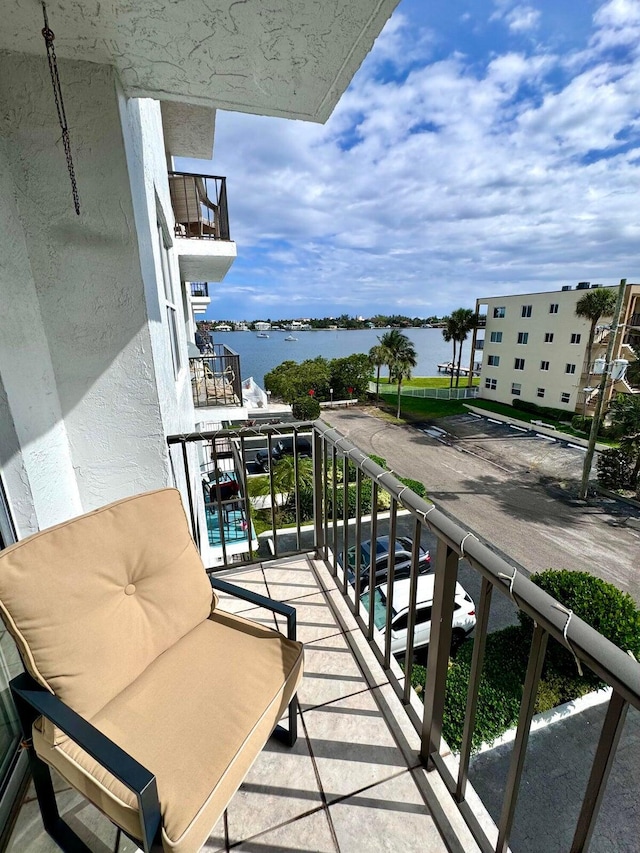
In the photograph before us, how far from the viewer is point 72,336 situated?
6.32ft

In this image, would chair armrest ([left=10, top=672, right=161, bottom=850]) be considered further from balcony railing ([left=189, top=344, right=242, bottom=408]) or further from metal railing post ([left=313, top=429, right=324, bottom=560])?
balcony railing ([left=189, top=344, right=242, bottom=408])

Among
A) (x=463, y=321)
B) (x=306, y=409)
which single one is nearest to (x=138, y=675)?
(x=306, y=409)

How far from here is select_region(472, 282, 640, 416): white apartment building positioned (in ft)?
69.3

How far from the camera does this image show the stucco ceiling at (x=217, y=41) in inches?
51.1

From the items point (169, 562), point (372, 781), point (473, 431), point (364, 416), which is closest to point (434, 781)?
point (372, 781)

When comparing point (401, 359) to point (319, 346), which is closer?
point (401, 359)

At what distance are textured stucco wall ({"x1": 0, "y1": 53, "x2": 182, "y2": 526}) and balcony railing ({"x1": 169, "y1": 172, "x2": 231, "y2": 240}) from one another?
150 inches

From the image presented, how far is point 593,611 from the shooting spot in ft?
16.9

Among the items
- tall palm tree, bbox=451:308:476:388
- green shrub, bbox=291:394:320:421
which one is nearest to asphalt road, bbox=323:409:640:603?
green shrub, bbox=291:394:320:421

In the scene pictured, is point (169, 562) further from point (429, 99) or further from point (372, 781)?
point (429, 99)

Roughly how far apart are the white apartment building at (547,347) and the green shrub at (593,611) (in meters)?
17.0

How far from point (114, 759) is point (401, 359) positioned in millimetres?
27733

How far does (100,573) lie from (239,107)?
229 centimetres

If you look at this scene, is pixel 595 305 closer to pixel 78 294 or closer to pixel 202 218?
pixel 202 218
